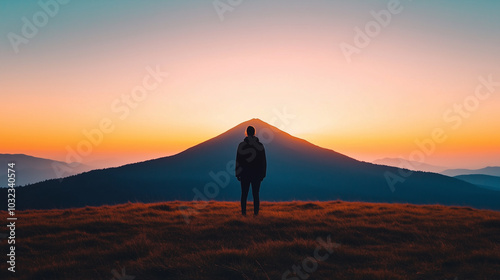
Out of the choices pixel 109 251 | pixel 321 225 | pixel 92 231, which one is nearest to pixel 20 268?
pixel 109 251

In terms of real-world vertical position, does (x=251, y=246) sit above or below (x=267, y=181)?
above

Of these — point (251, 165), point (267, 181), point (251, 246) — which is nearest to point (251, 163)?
point (251, 165)

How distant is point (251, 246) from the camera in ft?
28.2

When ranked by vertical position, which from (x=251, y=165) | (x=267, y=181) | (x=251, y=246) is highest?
(x=251, y=165)

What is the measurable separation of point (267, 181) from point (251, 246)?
14000 cm

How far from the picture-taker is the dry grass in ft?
23.2

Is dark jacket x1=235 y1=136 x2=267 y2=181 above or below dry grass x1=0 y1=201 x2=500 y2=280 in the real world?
above

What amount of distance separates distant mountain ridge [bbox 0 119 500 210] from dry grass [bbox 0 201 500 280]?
295 feet

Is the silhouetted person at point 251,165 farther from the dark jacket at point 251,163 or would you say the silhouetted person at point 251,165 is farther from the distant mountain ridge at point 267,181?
the distant mountain ridge at point 267,181

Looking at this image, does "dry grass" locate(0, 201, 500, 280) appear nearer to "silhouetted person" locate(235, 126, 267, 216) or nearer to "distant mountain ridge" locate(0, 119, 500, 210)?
"silhouetted person" locate(235, 126, 267, 216)

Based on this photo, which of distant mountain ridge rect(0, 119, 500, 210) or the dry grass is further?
distant mountain ridge rect(0, 119, 500, 210)

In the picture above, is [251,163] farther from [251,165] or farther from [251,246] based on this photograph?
[251,246]

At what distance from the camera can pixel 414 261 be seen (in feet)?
25.6

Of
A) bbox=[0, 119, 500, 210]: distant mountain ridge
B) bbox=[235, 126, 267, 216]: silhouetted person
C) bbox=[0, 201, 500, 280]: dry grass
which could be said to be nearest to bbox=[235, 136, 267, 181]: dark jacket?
bbox=[235, 126, 267, 216]: silhouetted person
